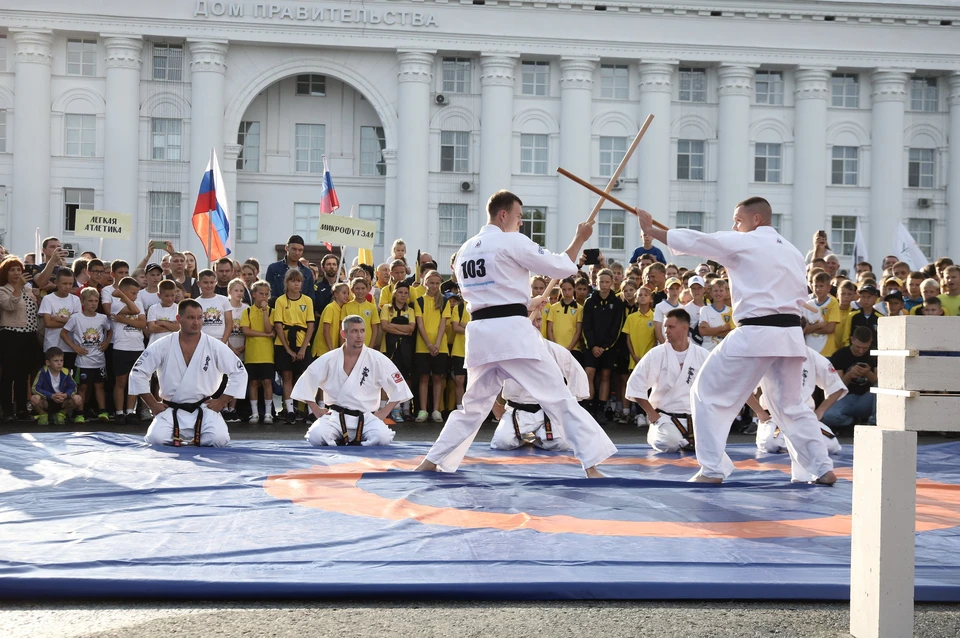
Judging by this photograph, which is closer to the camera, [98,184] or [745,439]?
[745,439]

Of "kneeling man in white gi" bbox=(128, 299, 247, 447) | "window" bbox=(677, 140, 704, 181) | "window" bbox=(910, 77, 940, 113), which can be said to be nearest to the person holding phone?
"kneeling man in white gi" bbox=(128, 299, 247, 447)

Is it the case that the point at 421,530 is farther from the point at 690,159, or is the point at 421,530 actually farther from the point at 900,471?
the point at 690,159

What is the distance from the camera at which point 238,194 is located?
36062mm

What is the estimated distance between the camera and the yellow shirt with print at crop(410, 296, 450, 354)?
12.3 m

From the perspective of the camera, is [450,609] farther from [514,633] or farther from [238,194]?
[238,194]

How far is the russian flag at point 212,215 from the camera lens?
1527 centimetres

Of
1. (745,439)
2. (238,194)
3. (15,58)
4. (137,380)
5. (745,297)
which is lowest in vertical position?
(745,439)

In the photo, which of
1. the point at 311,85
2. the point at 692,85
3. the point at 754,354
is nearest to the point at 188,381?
the point at 754,354

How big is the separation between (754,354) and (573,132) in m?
30.7

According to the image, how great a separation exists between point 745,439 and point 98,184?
99.6ft

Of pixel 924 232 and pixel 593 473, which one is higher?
pixel 924 232

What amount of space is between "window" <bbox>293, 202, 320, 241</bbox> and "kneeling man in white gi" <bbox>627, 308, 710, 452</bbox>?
28.4 meters

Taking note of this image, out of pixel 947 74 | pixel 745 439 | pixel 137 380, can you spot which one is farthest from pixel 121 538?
pixel 947 74

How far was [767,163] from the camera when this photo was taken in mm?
37969
